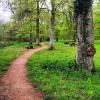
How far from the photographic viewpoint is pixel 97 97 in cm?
1144

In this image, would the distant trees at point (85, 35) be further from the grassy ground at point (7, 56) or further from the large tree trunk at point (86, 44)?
the grassy ground at point (7, 56)

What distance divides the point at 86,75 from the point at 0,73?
5280 millimetres

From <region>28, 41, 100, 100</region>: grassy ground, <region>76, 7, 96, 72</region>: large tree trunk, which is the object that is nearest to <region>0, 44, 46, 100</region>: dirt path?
<region>28, 41, 100, 100</region>: grassy ground

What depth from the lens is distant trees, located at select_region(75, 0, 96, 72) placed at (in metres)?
17.3

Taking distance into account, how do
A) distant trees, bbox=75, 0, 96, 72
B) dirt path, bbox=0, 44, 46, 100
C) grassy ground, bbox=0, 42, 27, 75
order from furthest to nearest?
grassy ground, bbox=0, 42, 27, 75
distant trees, bbox=75, 0, 96, 72
dirt path, bbox=0, 44, 46, 100

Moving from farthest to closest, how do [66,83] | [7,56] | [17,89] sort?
[7,56], [66,83], [17,89]

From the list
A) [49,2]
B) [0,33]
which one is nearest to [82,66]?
[49,2]

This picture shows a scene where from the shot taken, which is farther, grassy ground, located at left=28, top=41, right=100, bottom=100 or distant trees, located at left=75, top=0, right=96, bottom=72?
distant trees, located at left=75, top=0, right=96, bottom=72

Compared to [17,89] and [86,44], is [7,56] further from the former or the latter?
[17,89]

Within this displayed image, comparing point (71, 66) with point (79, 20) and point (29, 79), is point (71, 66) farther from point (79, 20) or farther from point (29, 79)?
point (29, 79)

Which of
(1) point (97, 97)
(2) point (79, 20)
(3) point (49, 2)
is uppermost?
(3) point (49, 2)

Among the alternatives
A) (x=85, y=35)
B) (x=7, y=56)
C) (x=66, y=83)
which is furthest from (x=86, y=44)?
(x=7, y=56)

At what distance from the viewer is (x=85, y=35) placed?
57.2 feet

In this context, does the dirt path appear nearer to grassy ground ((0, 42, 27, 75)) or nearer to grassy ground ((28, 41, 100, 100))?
grassy ground ((28, 41, 100, 100))
